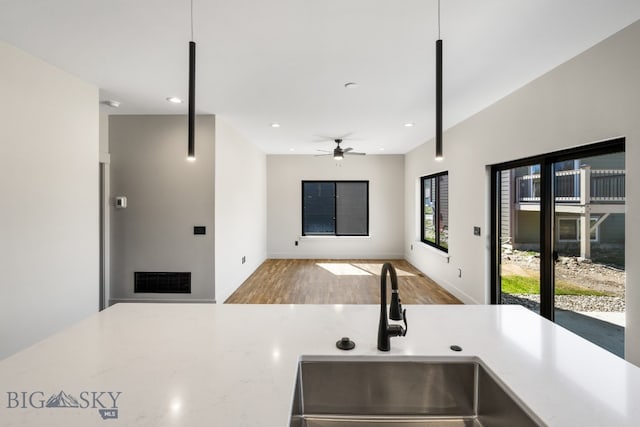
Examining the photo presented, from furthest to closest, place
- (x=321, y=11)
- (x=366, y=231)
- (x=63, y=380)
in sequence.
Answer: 1. (x=366, y=231)
2. (x=321, y=11)
3. (x=63, y=380)

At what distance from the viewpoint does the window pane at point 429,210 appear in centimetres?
587

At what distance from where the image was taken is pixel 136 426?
79cm

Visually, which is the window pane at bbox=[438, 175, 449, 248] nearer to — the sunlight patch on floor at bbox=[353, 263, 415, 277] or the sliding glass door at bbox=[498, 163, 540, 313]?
the sunlight patch on floor at bbox=[353, 263, 415, 277]

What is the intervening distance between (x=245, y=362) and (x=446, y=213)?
481 cm

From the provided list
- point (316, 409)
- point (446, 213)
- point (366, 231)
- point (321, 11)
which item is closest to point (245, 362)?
point (316, 409)

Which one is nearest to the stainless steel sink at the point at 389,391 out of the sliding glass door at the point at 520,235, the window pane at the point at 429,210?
the sliding glass door at the point at 520,235

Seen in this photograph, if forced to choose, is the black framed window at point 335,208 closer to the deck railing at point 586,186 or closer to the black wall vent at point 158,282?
the black wall vent at point 158,282

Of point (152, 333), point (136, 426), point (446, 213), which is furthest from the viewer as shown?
point (446, 213)

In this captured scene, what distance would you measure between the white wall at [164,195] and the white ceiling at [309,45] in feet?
1.57

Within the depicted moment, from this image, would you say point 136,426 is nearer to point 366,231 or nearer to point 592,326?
point 592,326

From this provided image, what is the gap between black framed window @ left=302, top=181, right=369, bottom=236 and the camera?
7418mm

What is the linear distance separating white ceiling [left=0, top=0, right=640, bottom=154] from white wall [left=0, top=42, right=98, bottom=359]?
255 mm

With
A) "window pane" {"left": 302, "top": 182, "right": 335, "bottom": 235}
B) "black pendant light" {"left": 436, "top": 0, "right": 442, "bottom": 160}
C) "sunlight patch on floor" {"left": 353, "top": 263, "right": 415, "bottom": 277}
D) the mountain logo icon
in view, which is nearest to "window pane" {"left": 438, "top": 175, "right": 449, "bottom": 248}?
"sunlight patch on floor" {"left": 353, "top": 263, "right": 415, "bottom": 277}

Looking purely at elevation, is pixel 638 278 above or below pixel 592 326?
above
